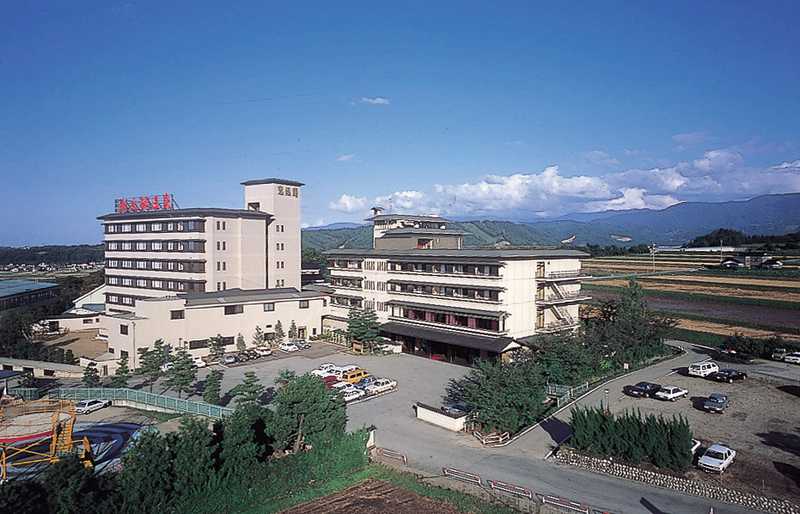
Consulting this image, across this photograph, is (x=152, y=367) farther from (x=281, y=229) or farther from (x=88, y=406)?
(x=281, y=229)

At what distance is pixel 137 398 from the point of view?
29.9m

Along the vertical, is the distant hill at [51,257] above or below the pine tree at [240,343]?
above

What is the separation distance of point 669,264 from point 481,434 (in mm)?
59415

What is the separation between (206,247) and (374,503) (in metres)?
36.1

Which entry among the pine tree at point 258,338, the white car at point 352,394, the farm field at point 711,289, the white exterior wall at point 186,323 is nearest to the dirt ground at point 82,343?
the white exterior wall at point 186,323

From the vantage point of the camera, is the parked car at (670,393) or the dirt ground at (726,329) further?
the dirt ground at (726,329)

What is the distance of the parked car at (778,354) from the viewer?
3666cm

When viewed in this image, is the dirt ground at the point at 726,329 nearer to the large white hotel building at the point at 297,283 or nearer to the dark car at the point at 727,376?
the dark car at the point at 727,376

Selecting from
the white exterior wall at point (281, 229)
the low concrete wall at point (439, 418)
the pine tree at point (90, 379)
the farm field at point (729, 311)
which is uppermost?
the white exterior wall at point (281, 229)

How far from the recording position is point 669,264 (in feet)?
242

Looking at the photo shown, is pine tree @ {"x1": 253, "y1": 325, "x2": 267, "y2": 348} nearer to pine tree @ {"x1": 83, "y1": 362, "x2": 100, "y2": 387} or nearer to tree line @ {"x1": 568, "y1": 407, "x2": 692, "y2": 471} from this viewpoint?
pine tree @ {"x1": 83, "y1": 362, "x2": 100, "y2": 387}

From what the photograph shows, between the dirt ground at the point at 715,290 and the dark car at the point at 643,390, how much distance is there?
27.9m

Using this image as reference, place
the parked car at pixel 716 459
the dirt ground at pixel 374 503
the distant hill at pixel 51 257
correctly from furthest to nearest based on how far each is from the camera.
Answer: the distant hill at pixel 51 257
the parked car at pixel 716 459
the dirt ground at pixel 374 503

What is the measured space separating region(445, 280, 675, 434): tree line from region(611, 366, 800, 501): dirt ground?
10.7ft
